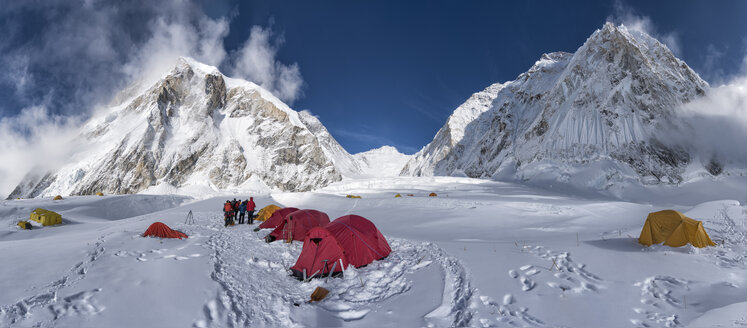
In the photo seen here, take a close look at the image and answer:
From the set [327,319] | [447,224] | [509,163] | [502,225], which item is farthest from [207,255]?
[509,163]

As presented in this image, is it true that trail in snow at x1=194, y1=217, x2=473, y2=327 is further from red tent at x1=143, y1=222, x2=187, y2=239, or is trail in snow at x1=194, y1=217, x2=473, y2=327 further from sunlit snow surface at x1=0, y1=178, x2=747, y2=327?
red tent at x1=143, y1=222, x2=187, y2=239

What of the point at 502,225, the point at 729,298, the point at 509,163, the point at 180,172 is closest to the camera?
the point at 729,298

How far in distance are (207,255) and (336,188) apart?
4120 centimetres

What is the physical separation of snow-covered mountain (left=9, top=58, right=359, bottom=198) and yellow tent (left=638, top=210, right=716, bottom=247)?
89.0 m

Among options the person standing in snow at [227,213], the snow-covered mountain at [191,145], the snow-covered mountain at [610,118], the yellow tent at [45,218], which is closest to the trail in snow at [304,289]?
the person standing in snow at [227,213]

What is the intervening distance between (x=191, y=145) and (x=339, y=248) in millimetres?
119609

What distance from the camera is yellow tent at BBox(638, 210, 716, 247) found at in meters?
7.90

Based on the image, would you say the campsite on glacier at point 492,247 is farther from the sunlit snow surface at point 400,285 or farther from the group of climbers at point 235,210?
the group of climbers at point 235,210

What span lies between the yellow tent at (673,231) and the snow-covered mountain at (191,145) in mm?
88961

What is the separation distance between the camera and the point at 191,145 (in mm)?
108688

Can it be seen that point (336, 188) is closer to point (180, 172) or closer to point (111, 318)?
point (111, 318)

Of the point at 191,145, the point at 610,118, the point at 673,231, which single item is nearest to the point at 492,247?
the point at 673,231

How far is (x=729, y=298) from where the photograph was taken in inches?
207

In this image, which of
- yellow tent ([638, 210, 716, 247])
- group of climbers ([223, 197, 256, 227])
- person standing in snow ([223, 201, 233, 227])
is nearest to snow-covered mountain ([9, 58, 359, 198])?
group of climbers ([223, 197, 256, 227])
